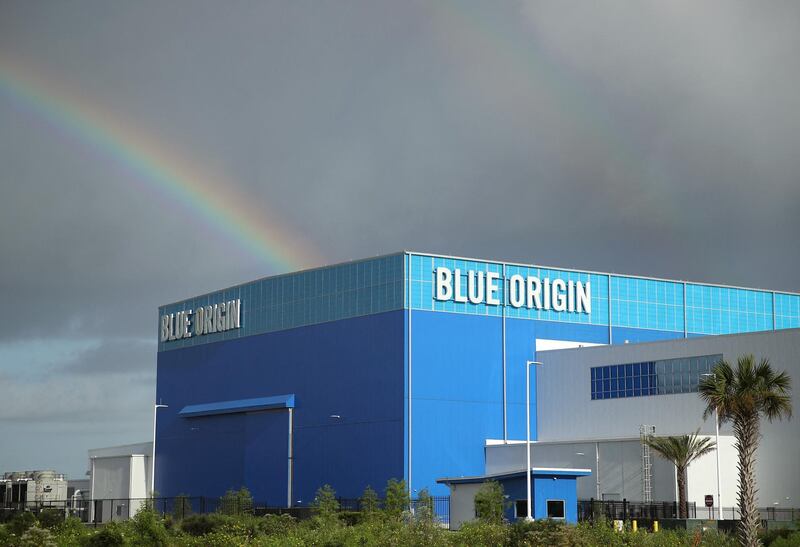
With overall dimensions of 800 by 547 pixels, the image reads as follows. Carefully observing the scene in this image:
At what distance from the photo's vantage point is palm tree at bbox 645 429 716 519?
225 feet

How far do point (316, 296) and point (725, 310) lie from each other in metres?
33.2

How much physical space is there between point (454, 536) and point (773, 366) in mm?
34247

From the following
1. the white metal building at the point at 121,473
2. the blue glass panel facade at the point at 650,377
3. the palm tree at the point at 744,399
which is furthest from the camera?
the white metal building at the point at 121,473

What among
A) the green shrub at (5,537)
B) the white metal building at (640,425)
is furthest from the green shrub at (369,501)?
the green shrub at (5,537)

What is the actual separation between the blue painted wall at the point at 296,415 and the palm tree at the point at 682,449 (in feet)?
62.6

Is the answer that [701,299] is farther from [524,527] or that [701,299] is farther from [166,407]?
[524,527]

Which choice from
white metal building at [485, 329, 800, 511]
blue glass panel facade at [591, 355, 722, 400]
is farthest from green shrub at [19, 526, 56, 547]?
blue glass panel facade at [591, 355, 722, 400]

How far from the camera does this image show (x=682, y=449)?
68688 mm

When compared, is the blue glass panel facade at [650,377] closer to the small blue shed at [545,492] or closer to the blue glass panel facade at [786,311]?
the small blue shed at [545,492]

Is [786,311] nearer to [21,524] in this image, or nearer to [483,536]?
[483,536]

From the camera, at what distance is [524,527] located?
43.0 meters

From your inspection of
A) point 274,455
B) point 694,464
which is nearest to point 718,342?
point 694,464

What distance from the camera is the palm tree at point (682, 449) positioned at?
68.5m

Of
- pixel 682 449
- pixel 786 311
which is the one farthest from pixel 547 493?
pixel 786 311
